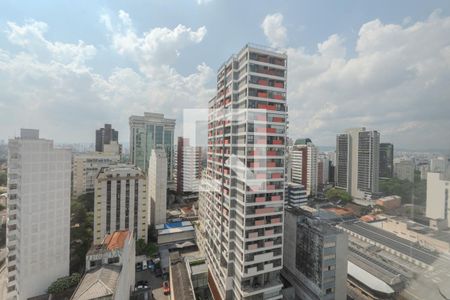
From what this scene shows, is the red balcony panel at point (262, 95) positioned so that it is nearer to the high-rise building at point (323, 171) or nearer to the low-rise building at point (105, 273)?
the low-rise building at point (105, 273)

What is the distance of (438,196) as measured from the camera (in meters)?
3.08

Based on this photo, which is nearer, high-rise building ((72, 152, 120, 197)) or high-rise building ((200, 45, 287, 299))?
high-rise building ((200, 45, 287, 299))

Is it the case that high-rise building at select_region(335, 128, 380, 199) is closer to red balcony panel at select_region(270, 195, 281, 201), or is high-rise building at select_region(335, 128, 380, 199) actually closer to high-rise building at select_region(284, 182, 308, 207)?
high-rise building at select_region(284, 182, 308, 207)

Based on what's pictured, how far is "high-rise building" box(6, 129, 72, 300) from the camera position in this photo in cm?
607

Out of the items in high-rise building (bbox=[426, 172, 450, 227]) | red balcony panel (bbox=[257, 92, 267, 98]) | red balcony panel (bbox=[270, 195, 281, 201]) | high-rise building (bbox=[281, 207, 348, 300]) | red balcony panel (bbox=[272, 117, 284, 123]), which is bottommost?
high-rise building (bbox=[281, 207, 348, 300])

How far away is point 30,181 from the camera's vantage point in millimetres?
6262

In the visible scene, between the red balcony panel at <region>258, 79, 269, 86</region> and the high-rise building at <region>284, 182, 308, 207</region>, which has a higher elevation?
the red balcony panel at <region>258, 79, 269, 86</region>

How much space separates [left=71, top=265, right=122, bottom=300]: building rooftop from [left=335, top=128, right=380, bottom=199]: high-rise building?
1952 centimetres

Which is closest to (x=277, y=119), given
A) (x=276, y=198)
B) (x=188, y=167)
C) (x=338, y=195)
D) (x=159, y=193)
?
(x=276, y=198)

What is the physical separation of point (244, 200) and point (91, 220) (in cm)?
906

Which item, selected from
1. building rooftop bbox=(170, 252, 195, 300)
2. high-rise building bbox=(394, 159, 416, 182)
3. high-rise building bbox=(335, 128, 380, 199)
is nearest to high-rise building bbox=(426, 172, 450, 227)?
high-rise building bbox=(394, 159, 416, 182)

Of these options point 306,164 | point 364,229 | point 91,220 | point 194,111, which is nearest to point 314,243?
point 194,111

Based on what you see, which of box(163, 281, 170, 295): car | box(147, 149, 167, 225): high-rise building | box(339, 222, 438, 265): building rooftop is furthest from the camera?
box(147, 149, 167, 225): high-rise building

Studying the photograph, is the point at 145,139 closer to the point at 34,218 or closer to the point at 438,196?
the point at 34,218
